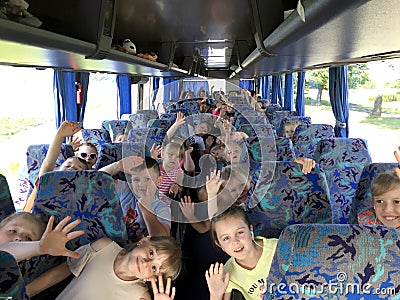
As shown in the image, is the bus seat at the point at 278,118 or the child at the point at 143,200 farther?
the bus seat at the point at 278,118

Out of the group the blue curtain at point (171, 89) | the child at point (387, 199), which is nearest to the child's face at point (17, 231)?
the child at point (387, 199)

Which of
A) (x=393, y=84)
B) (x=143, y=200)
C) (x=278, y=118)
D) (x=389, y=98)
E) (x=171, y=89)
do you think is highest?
(x=171, y=89)

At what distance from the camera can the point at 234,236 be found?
97.9 inches

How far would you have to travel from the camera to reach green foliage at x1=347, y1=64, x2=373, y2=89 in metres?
6.41

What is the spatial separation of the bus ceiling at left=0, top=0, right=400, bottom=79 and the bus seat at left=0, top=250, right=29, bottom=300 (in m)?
1.00

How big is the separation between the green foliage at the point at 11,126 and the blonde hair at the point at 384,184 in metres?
3.42

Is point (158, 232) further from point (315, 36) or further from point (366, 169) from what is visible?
point (315, 36)

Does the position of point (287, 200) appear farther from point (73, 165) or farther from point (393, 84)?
point (393, 84)

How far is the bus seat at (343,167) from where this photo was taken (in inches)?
157

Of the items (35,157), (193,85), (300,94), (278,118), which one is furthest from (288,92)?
(35,157)

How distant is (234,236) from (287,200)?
0.52 m

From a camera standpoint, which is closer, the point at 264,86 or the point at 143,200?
the point at 143,200

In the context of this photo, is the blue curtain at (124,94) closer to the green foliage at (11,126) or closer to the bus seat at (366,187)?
the green foliage at (11,126)

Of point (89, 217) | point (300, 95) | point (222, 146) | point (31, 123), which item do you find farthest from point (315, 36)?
point (300, 95)
